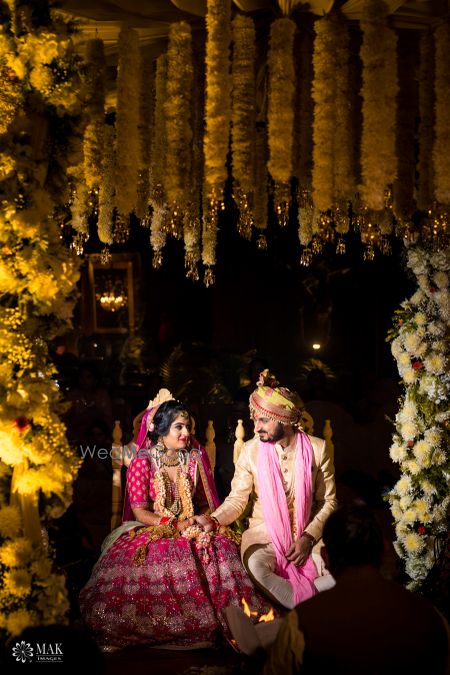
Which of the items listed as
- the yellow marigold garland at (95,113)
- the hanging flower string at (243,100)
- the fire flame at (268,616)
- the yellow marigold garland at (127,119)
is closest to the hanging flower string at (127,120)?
the yellow marigold garland at (127,119)

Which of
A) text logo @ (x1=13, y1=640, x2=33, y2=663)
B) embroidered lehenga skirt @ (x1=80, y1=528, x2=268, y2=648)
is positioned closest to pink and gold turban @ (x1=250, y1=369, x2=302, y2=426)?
embroidered lehenga skirt @ (x1=80, y1=528, x2=268, y2=648)

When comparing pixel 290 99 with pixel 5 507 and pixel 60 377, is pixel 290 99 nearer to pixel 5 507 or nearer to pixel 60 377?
pixel 5 507

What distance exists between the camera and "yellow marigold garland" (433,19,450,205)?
3875 millimetres

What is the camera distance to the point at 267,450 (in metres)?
4.48

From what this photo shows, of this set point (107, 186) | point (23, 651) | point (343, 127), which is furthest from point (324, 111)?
point (23, 651)

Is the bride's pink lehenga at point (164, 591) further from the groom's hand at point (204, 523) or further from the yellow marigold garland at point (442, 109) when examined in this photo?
the yellow marigold garland at point (442, 109)

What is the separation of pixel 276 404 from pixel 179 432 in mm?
609

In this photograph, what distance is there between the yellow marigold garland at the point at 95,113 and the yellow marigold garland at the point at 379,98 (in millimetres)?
1311

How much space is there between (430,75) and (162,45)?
1432mm

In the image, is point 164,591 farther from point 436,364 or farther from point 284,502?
point 436,364

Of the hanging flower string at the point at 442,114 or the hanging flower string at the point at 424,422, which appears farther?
the hanging flower string at the point at 424,422

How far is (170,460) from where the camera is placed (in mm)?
4625

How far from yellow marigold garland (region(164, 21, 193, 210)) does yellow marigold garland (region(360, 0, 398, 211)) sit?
0.87m

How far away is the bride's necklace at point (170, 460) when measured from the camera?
461 centimetres
